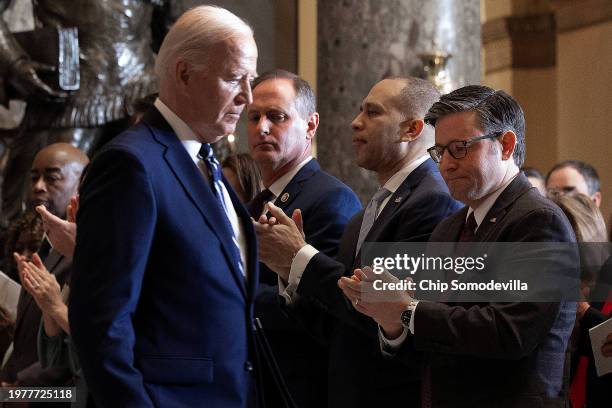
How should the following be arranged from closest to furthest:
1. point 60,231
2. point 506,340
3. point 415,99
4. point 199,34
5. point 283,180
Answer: point 199,34 → point 506,340 → point 60,231 → point 415,99 → point 283,180

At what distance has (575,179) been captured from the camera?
285 inches

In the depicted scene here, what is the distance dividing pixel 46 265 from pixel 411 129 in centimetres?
158

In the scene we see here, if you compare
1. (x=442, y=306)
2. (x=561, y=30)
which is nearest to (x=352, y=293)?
(x=442, y=306)

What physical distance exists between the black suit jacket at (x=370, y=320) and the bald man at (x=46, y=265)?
1.05m

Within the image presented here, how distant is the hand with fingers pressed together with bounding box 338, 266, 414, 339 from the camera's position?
352 centimetres

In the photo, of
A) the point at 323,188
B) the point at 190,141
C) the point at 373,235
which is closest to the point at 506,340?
the point at 373,235

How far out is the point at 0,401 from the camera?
4707 mm

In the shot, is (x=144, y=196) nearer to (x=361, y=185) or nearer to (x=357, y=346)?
(x=357, y=346)

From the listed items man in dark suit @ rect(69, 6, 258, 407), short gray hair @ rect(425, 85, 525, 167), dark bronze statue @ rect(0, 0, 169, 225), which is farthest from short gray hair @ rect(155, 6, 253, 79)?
dark bronze statue @ rect(0, 0, 169, 225)

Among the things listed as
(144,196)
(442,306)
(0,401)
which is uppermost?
(144,196)

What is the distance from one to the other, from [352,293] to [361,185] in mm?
2678

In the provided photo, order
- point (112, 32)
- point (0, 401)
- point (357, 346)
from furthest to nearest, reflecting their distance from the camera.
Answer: point (112, 32), point (0, 401), point (357, 346)

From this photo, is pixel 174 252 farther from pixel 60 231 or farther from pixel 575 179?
pixel 575 179

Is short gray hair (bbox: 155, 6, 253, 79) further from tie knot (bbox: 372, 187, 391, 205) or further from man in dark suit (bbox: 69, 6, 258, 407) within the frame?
tie knot (bbox: 372, 187, 391, 205)
